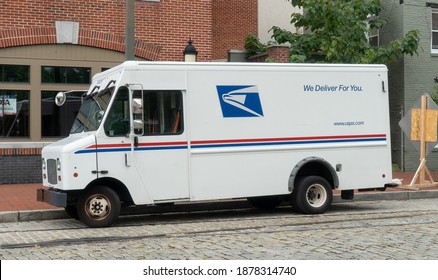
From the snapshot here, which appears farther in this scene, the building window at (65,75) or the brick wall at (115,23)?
the building window at (65,75)

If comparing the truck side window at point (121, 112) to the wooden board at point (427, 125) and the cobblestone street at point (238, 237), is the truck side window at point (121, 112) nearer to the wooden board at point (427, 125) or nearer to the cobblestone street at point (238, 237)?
the cobblestone street at point (238, 237)

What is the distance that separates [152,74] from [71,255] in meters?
3.76

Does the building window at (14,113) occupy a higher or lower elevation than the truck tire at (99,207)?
higher

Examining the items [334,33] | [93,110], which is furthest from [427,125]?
[93,110]

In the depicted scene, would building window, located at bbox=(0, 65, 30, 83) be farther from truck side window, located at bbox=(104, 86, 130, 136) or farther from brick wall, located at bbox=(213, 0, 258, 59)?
brick wall, located at bbox=(213, 0, 258, 59)

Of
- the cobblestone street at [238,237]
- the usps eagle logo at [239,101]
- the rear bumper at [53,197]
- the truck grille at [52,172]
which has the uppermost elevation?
the usps eagle logo at [239,101]

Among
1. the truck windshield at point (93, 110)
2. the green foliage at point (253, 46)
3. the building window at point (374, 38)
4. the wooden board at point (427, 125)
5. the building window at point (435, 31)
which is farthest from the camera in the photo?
the building window at point (374, 38)

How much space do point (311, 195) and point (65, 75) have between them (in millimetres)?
7984

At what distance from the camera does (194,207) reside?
41.4ft

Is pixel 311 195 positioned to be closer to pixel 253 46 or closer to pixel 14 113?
pixel 14 113

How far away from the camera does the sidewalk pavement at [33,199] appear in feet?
36.8

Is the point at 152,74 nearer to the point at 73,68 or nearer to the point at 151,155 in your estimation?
the point at 151,155

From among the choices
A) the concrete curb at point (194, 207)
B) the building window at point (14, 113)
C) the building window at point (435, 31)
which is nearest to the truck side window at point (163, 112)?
the concrete curb at point (194, 207)

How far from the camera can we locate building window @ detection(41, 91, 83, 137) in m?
16.5
